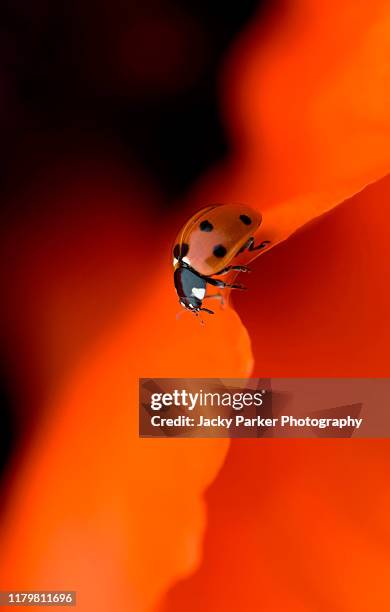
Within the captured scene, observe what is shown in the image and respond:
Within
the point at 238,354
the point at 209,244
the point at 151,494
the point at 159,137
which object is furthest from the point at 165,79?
the point at 151,494

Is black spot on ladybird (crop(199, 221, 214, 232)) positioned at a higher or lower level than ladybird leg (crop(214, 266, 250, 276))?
higher

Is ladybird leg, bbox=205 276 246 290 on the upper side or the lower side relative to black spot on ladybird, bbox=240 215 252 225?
lower

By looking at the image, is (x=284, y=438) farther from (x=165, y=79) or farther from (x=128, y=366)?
(x=165, y=79)

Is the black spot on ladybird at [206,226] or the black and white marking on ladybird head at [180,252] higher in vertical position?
the black spot on ladybird at [206,226]
